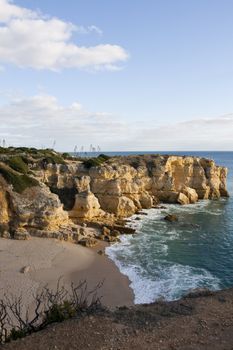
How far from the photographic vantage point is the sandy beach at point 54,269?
24484 mm

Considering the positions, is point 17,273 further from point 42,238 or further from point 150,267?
point 150,267

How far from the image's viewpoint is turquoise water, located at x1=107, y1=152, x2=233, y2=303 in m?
26.4

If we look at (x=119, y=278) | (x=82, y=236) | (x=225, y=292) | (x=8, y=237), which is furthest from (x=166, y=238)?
(x=225, y=292)

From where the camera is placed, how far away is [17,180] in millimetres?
38875

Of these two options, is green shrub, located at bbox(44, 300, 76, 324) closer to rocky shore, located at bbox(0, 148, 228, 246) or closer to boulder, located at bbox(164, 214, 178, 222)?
rocky shore, located at bbox(0, 148, 228, 246)

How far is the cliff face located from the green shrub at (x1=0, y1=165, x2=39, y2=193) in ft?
1.89

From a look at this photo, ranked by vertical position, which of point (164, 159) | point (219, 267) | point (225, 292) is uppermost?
point (164, 159)

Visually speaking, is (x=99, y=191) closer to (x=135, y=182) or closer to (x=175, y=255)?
(x=135, y=182)

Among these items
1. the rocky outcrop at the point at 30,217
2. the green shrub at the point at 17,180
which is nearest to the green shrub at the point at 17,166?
the green shrub at the point at 17,180

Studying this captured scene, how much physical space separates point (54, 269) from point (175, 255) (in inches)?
438

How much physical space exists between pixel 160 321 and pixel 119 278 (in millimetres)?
14295

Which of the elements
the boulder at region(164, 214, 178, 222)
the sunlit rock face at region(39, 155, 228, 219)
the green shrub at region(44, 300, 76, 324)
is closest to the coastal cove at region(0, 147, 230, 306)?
the sunlit rock face at region(39, 155, 228, 219)

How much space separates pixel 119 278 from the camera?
90.4ft

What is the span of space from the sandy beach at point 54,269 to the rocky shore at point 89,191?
217 cm
